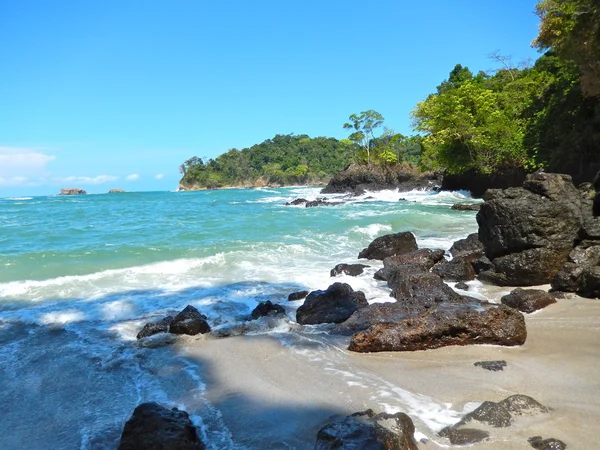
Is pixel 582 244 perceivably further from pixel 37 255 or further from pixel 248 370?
pixel 37 255

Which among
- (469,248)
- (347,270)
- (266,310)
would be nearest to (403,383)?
(266,310)

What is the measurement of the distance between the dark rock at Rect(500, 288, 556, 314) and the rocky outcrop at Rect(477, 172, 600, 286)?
4.00 feet

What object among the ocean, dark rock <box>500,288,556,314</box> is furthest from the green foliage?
dark rock <box>500,288,556,314</box>

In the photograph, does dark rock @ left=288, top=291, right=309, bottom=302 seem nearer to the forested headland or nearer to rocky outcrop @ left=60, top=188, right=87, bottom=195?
the forested headland

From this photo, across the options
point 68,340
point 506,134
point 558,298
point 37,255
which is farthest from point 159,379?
point 506,134

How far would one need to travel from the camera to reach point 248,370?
5059 mm

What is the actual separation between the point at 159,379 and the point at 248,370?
3.35 feet

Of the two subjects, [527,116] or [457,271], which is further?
[527,116]

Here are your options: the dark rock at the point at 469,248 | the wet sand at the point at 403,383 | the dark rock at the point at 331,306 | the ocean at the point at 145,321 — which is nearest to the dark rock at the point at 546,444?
the wet sand at the point at 403,383

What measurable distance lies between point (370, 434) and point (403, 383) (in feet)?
5.02

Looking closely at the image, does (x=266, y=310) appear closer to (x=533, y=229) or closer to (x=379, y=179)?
(x=533, y=229)

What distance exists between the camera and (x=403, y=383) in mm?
4391

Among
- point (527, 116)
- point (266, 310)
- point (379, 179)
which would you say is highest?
point (527, 116)

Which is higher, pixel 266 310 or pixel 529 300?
pixel 529 300
